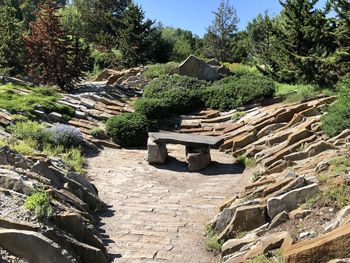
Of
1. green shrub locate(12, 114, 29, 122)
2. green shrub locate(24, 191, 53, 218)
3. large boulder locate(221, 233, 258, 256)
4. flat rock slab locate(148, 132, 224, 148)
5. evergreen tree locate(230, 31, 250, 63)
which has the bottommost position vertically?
large boulder locate(221, 233, 258, 256)

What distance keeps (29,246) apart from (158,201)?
13.9 ft

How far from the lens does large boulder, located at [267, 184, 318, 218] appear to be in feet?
18.7

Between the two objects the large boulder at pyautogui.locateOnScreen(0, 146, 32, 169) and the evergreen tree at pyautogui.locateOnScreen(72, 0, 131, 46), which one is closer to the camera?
the large boulder at pyautogui.locateOnScreen(0, 146, 32, 169)

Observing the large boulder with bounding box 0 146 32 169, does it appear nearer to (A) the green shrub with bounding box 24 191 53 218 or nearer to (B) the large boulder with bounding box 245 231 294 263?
(A) the green shrub with bounding box 24 191 53 218

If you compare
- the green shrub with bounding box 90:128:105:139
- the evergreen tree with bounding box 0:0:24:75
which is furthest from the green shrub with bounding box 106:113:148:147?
Answer: the evergreen tree with bounding box 0:0:24:75

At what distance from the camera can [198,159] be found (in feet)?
35.2

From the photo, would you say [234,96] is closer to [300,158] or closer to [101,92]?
[101,92]

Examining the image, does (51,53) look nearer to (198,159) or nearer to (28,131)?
(28,131)

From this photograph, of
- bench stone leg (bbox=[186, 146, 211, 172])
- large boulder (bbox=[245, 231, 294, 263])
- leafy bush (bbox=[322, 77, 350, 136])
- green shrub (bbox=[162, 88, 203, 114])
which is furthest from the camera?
green shrub (bbox=[162, 88, 203, 114])

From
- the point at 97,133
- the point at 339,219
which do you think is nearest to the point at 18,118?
the point at 97,133

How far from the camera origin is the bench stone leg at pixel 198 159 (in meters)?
10.7

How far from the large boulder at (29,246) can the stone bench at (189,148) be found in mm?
6449

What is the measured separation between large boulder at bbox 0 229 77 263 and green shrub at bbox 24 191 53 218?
2.25 ft

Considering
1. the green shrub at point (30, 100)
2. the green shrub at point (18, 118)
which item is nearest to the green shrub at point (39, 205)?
the green shrub at point (18, 118)
